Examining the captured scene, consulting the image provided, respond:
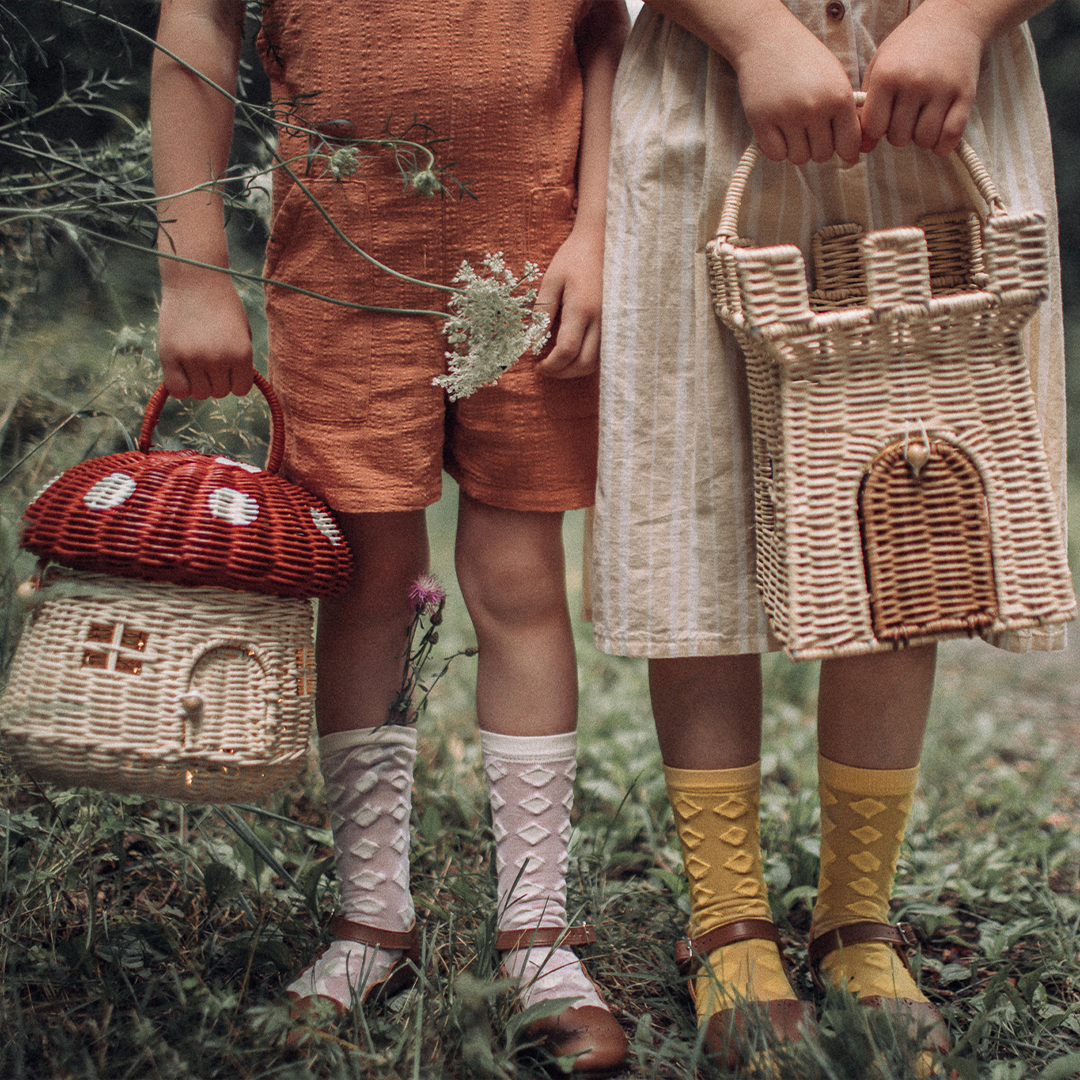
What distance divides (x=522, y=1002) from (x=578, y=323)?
741mm

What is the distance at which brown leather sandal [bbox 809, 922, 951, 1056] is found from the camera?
979 millimetres

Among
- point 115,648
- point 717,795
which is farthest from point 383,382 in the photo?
point 717,795

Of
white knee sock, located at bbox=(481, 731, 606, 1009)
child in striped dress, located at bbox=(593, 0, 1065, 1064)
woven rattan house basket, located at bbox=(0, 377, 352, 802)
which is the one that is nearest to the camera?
woven rattan house basket, located at bbox=(0, 377, 352, 802)

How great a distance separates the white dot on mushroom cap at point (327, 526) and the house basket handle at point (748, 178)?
0.51 m

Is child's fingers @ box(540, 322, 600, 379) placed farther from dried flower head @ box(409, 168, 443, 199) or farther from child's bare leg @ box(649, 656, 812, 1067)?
child's bare leg @ box(649, 656, 812, 1067)

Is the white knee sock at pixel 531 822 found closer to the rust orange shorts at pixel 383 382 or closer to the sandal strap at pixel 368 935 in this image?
the sandal strap at pixel 368 935

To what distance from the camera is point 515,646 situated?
1.14 m

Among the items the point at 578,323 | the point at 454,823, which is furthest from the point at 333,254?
the point at 454,823

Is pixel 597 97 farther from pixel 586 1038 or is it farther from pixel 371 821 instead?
pixel 586 1038

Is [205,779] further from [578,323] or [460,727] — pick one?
[460,727]

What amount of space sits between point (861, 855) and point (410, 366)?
785 millimetres

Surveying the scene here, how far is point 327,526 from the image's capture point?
1.04 metres

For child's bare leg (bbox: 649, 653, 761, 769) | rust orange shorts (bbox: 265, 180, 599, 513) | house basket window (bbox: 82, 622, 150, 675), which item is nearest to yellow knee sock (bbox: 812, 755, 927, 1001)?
child's bare leg (bbox: 649, 653, 761, 769)

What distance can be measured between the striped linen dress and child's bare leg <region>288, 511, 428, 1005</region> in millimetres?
269
